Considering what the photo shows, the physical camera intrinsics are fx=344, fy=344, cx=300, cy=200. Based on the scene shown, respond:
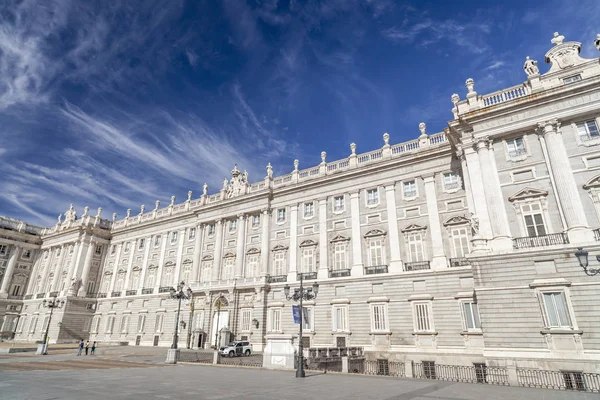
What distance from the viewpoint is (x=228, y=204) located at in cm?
4112

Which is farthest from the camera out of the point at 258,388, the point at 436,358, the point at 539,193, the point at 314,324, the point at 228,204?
the point at 228,204

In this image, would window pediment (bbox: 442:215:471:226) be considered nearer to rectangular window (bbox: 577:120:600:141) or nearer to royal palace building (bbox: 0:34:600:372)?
royal palace building (bbox: 0:34:600:372)

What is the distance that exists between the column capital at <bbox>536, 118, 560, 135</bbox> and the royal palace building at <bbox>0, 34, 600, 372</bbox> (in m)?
0.11

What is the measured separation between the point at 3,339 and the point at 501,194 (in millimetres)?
70022

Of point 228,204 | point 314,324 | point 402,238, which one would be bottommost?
point 314,324

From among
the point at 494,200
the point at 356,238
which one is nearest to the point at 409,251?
the point at 356,238

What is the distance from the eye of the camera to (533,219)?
20.9 m

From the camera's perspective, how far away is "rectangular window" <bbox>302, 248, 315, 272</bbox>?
3341 cm

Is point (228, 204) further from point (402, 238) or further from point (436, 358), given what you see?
point (436, 358)

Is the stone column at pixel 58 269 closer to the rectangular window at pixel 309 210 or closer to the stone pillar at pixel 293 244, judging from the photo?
the stone pillar at pixel 293 244

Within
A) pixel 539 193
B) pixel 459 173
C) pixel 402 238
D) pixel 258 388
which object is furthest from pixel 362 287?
pixel 258 388

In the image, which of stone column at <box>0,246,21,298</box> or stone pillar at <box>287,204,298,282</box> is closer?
stone pillar at <box>287,204,298,282</box>

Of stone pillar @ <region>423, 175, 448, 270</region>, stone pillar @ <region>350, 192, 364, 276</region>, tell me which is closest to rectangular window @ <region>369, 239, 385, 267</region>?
stone pillar @ <region>350, 192, 364, 276</region>

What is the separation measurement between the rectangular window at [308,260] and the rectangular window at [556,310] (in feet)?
62.2
